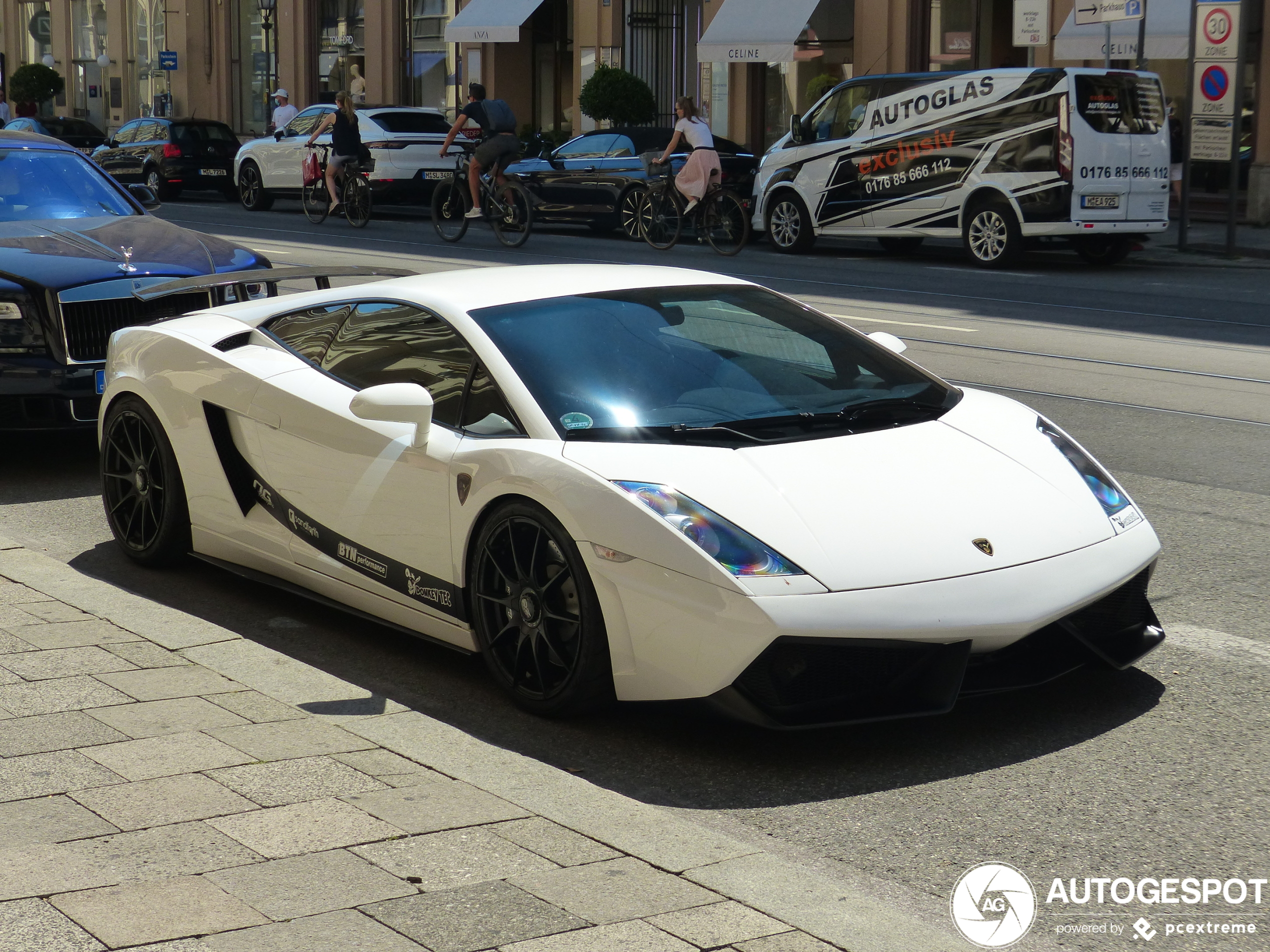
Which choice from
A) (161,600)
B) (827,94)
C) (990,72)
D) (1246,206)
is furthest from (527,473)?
(1246,206)

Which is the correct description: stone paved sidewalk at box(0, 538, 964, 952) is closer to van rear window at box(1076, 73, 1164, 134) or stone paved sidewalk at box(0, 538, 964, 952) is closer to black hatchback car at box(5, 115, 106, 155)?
van rear window at box(1076, 73, 1164, 134)

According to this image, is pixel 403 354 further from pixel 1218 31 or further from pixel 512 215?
pixel 1218 31

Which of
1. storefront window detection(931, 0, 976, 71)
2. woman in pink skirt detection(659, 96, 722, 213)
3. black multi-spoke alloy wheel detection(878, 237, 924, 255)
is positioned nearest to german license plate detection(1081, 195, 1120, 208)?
black multi-spoke alloy wheel detection(878, 237, 924, 255)

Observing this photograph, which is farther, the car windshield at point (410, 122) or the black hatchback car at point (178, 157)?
the black hatchback car at point (178, 157)

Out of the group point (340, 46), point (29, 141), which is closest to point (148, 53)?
point (340, 46)

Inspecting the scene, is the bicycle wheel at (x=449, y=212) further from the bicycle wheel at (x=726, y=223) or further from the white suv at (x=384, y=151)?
the white suv at (x=384, y=151)

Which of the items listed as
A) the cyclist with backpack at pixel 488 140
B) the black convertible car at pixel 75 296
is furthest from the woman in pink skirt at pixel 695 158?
the black convertible car at pixel 75 296

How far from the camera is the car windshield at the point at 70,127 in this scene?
3859cm

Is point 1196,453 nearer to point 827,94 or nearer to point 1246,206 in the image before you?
point 827,94

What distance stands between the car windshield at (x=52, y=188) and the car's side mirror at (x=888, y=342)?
517 centimetres

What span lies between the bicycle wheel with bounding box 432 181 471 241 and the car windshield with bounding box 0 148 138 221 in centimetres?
1070

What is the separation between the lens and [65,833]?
11.9 feet

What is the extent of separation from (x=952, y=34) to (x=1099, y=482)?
24173 mm

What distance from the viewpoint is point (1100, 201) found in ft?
59.1
